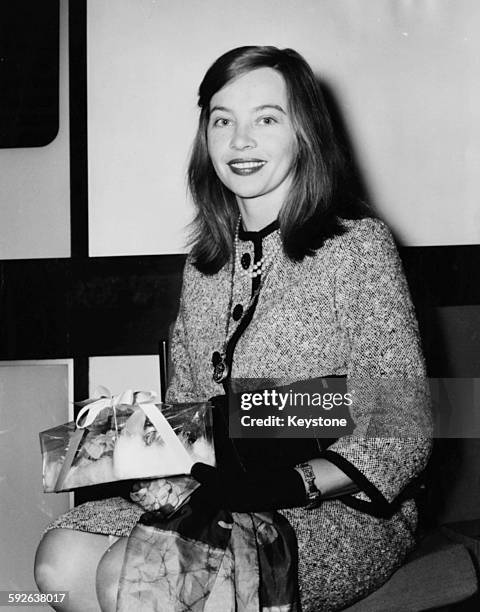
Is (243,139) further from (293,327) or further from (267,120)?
(293,327)

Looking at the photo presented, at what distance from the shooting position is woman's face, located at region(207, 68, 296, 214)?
54.1 inches

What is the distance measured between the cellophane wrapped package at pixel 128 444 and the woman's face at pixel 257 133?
1.52 ft

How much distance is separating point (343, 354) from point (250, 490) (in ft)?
0.99

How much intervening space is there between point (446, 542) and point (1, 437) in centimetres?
114

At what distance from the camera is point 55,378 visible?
1984mm

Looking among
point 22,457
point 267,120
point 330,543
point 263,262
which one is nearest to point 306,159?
point 267,120

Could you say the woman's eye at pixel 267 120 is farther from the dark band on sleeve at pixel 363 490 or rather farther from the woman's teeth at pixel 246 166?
the dark band on sleeve at pixel 363 490

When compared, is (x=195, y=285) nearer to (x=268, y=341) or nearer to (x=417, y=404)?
(x=268, y=341)

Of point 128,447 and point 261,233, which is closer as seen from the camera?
point 128,447

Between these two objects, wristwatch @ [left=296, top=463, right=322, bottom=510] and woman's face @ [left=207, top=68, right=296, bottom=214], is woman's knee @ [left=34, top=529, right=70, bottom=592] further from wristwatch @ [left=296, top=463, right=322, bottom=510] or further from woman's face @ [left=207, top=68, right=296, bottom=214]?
woman's face @ [left=207, top=68, right=296, bottom=214]

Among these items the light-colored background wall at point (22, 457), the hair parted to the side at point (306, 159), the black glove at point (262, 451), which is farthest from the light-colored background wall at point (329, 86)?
the black glove at point (262, 451)

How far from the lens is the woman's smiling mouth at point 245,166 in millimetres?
1389

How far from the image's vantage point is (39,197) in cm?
194

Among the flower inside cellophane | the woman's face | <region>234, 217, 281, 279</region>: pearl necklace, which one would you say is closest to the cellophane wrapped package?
the flower inside cellophane
